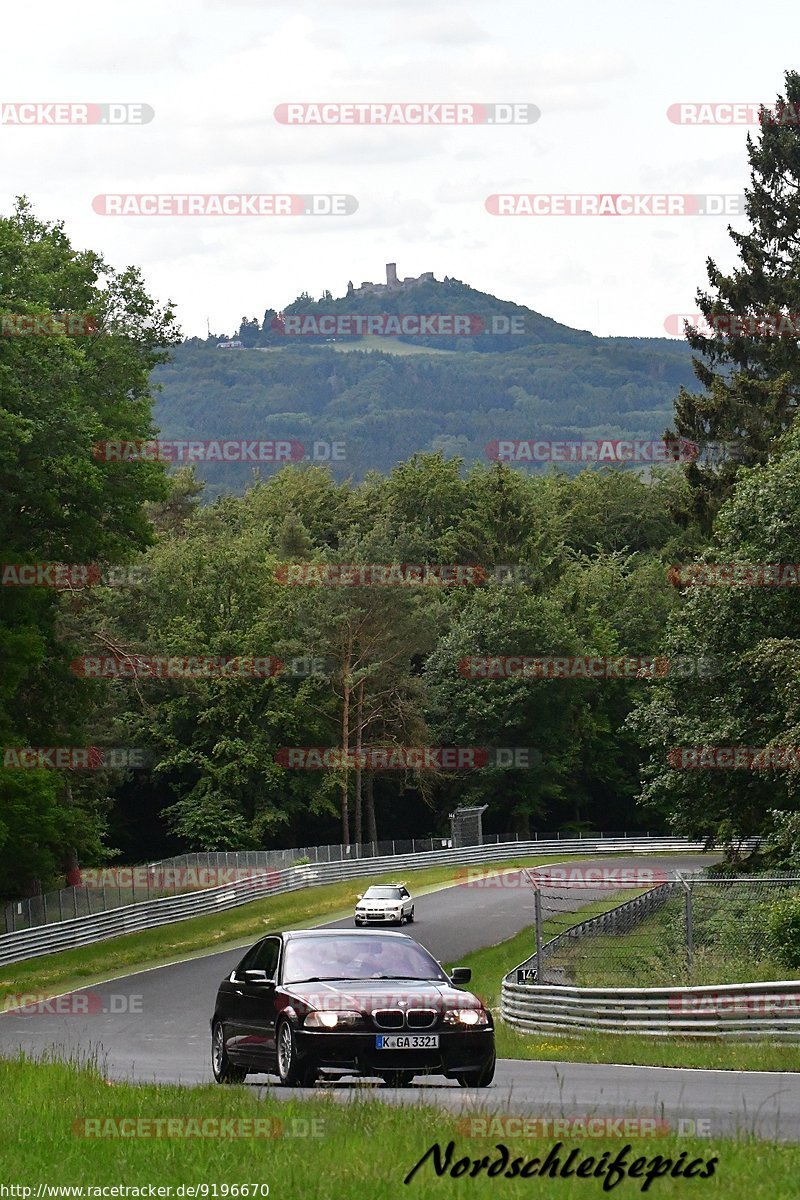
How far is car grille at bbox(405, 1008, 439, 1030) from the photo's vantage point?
13.4m

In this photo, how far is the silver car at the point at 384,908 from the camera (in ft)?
155

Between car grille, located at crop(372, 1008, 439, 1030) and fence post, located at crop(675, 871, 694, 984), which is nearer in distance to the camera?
car grille, located at crop(372, 1008, 439, 1030)

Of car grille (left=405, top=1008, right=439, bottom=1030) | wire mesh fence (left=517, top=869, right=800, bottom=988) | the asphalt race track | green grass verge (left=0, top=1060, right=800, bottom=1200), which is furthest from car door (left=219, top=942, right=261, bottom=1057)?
wire mesh fence (left=517, top=869, right=800, bottom=988)

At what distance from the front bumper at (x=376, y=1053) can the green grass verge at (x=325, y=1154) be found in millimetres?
2034

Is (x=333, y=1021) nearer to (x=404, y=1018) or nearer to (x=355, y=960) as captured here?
(x=404, y=1018)

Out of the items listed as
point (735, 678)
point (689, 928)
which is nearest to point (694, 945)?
point (689, 928)

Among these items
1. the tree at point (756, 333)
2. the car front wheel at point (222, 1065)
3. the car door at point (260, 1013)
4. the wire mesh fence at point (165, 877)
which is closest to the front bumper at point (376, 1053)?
the car door at point (260, 1013)

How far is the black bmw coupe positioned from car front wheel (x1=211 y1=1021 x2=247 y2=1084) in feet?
0.16

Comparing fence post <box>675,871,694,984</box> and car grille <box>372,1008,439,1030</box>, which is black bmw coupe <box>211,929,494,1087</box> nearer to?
car grille <box>372,1008,439,1030</box>

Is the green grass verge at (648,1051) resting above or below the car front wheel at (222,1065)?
below

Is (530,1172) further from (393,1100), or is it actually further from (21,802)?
(21,802)

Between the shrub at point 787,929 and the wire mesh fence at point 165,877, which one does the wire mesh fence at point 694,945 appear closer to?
the shrub at point 787,929

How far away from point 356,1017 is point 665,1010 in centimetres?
769

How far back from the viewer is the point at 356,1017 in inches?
526
